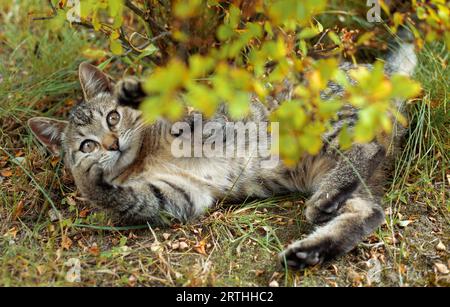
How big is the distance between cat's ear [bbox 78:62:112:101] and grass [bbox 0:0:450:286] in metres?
0.53

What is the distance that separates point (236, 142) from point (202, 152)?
8.6 inches

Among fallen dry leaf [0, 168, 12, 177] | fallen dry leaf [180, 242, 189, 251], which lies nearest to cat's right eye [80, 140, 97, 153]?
fallen dry leaf [0, 168, 12, 177]

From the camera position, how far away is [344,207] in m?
2.86

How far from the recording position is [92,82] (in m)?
3.30

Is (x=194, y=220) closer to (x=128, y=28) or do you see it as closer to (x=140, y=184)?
(x=140, y=184)

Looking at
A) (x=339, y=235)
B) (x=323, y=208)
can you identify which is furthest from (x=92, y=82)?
(x=339, y=235)

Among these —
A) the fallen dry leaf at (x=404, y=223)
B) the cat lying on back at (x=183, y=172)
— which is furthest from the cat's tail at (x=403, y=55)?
the fallen dry leaf at (x=404, y=223)

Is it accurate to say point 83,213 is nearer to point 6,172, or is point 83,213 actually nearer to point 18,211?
point 18,211

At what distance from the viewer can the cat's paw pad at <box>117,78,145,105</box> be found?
2.44 meters

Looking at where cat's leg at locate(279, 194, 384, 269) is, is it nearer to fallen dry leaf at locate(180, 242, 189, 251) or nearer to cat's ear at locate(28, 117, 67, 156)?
fallen dry leaf at locate(180, 242, 189, 251)

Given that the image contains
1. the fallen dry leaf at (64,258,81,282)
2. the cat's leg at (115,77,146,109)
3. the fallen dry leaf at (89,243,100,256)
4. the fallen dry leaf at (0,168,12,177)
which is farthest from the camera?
the fallen dry leaf at (0,168,12,177)

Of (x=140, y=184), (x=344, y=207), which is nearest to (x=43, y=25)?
(x=140, y=184)

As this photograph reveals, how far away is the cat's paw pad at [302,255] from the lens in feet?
8.41

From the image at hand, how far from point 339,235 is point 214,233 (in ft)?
2.32
